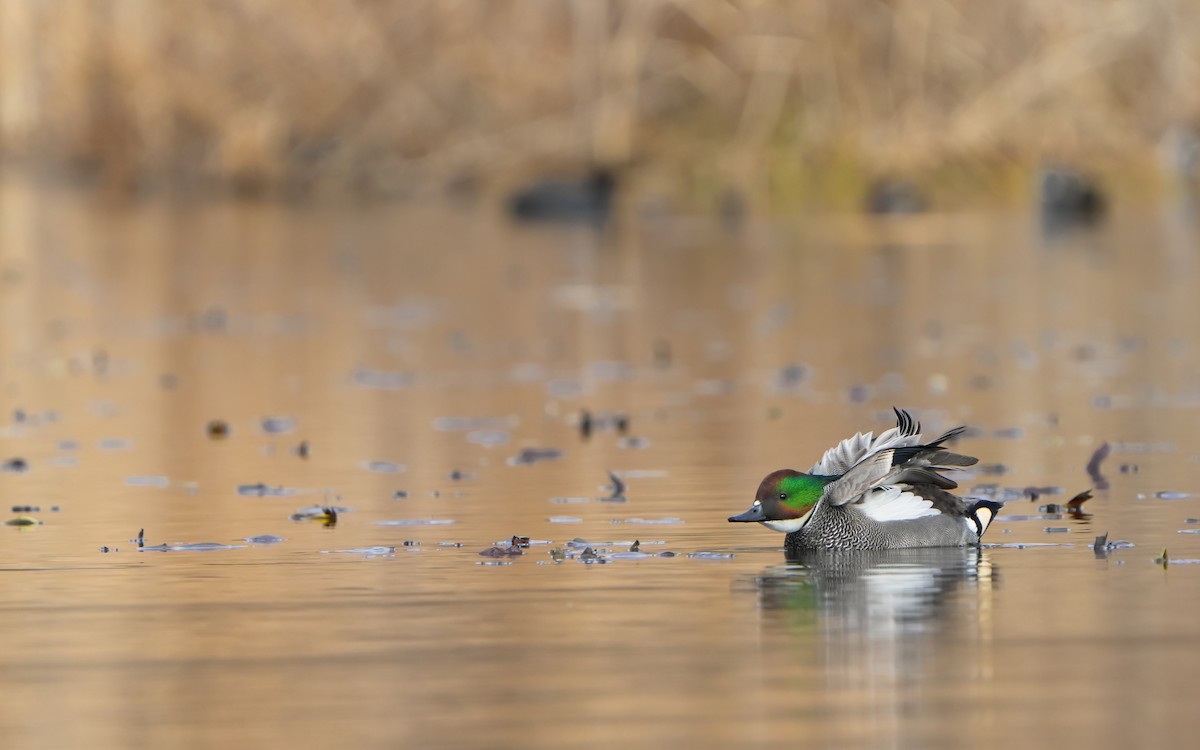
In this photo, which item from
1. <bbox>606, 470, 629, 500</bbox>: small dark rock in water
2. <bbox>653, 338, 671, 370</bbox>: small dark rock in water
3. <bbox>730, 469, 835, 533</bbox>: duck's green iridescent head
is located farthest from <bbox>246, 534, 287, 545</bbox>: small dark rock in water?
<bbox>653, 338, 671, 370</bbox>: small dark rock in water

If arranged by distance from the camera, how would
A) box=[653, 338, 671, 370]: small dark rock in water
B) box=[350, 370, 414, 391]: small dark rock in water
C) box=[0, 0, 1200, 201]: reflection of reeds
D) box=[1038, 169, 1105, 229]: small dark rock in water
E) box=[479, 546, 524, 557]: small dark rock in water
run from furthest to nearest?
box=[0, 0, 1200, 201]: reflection of reeds, box=[1038, 169, 1105, 229]: small dark rock in water, box=[653, 338, 671, 370]: small dark rock in water, box=[350, 370, 414, 391]: small dark rock in water, box=[479, 546, 524, 557]: small dark rock in water

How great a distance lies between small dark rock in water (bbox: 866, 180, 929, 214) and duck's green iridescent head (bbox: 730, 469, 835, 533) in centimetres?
2919

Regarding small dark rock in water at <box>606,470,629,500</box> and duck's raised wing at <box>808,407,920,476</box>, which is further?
small dark rock in water at <box>606,470,629,500</box>

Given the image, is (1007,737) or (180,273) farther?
(180,273)

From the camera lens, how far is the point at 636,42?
41.6 meters

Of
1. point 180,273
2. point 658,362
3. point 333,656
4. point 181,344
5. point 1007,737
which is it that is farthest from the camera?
point 180,273

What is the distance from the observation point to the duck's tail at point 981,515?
9477 millimetres

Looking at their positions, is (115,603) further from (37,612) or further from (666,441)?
(666,441)

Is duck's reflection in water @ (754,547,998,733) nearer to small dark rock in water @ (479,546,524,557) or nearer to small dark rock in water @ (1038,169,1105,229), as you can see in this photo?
small dark rock in water @ (479,546,524,557)

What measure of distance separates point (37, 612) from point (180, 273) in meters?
20.0

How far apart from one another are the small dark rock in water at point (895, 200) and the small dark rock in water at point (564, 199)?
406cm

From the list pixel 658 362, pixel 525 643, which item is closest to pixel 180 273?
pixel 658 362

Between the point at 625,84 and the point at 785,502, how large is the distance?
111ft

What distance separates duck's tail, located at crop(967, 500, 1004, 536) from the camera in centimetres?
948
